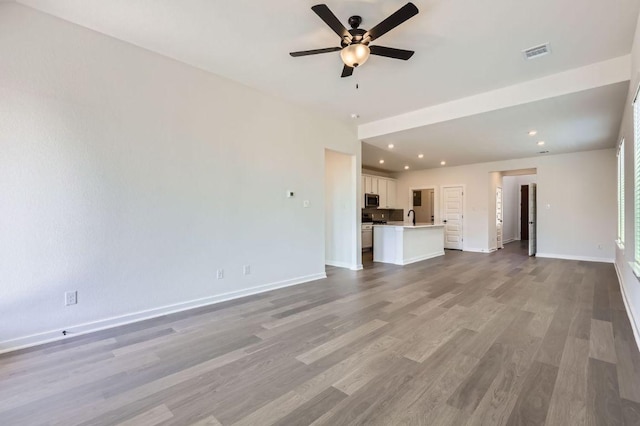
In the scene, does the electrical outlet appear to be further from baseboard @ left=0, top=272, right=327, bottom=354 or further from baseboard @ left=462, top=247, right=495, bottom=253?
baseboard @ left=462, top=247, right=495, bottom=253

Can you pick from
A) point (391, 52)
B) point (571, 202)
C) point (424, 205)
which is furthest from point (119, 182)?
point (424, 205)

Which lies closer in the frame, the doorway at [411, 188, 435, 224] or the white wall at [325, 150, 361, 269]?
the white wall at [325, 150, 361, 269]

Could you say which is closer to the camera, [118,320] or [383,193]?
[118,320]

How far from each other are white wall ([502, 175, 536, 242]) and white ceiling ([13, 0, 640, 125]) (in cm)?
890

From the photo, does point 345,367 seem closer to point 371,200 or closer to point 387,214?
point 371,200

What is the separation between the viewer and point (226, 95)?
3891mm

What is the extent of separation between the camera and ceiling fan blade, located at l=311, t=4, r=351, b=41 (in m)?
2.13

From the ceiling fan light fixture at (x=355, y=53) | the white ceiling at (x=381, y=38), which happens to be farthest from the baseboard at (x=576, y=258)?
the ceiling fan light fixture at (x=355, y=53)

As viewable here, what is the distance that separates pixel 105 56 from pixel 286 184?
259 centimetres

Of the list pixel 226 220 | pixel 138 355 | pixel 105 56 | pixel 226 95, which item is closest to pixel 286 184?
pixel 226 220

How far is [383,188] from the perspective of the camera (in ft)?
32.7

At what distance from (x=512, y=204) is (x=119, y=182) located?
521 inches

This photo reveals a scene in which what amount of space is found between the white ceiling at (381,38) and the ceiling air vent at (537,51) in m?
0.06

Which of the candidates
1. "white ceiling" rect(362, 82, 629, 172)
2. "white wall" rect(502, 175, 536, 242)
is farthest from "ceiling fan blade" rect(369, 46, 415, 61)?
Result: "white wall" rect(502, 175, 536, 242)
